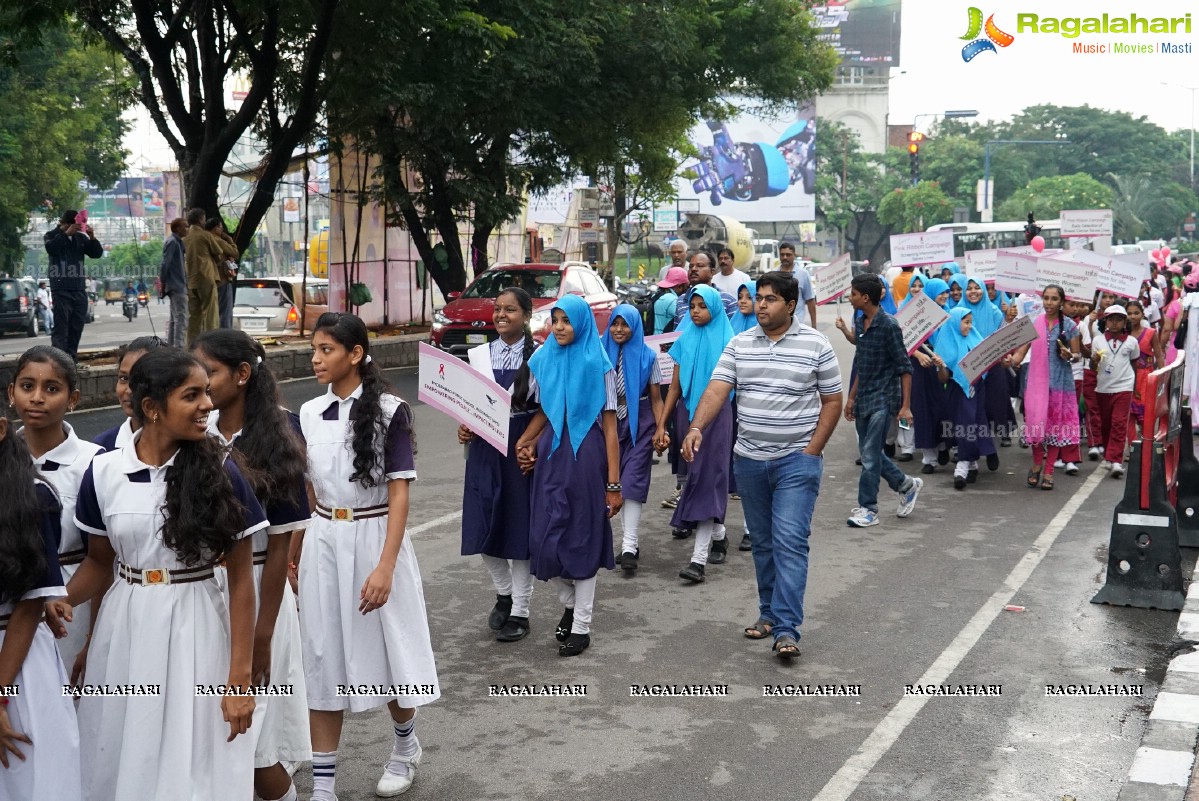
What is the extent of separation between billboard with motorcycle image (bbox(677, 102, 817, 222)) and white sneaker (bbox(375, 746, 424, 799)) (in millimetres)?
78217

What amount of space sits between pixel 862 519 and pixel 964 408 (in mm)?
2300

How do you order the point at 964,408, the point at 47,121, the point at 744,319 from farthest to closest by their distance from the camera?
the point at 47,121
the point at 964,408
the point at 744,319

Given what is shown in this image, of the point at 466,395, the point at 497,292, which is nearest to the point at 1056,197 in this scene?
the point at 497,292

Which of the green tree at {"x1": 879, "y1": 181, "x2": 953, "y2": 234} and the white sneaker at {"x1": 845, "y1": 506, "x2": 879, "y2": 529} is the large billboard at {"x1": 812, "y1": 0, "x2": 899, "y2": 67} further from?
the white sneaker at {"x1": 845, "y1": 506, "x2": 879, "y2": 529}

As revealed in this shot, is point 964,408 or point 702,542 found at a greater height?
point 964,408

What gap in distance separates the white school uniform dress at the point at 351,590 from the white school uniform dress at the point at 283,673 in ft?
0.32

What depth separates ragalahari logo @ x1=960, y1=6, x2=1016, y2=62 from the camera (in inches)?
1229

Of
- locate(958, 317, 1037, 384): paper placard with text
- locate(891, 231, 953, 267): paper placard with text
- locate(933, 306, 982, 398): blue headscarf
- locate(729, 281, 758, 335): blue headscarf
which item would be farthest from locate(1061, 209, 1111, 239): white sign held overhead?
locate(729, 281, 758, 335): blue headscarf

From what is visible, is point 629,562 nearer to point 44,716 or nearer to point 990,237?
point 44,716

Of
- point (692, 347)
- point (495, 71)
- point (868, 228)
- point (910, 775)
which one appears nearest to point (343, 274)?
point (495, 71)

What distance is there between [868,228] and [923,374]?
274 feet

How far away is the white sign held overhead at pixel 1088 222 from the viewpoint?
67.7ft

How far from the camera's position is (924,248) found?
1675 cm

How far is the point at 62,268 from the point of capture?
1557cm
